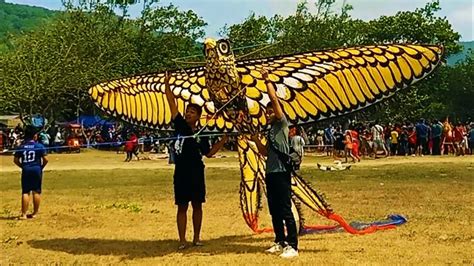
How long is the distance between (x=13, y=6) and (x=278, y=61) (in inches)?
7006

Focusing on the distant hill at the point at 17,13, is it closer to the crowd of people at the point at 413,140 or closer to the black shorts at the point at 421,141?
the crowd of people at the point at 413,140

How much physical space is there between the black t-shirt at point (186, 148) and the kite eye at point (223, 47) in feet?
3.39

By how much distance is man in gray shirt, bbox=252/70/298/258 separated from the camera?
28.6ft

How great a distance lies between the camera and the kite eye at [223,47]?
360 inches

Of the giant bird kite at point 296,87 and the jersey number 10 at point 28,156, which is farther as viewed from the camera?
the jersey number 10 at point 28,156

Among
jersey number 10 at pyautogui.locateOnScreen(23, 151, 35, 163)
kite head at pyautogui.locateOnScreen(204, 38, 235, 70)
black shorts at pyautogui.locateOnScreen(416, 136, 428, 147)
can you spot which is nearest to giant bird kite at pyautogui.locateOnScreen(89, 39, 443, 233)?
kite head at pyautogui.locateOnScreen(204, 38, 235, 70)

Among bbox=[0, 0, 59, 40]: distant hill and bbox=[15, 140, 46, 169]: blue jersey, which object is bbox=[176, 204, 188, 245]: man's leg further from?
bbox=[0, 0, 59, 40]: distant hill

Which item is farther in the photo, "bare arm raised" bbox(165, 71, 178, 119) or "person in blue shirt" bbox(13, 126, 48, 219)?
"person in blue shirt" bbox(13, 126, 48, 219)

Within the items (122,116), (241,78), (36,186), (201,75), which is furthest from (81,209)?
(241,78)

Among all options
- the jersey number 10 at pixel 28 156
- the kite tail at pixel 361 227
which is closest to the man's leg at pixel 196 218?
the kite tail at pixel 361 227

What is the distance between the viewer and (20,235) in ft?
36.9

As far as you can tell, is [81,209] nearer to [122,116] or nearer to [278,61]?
[122,116]

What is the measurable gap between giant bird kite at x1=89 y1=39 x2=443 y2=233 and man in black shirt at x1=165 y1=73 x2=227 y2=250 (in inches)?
16.0

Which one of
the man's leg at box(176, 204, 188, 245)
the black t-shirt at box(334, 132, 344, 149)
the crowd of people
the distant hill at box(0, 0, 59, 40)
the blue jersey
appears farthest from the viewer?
the distant hill at box(0, 0, 59, 40)
